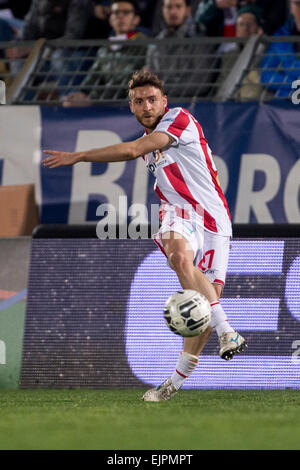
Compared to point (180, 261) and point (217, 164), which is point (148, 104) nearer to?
point (180, 261)

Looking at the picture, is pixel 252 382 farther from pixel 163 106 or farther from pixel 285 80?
pixel 285 80

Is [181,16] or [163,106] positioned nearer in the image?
[163,106]

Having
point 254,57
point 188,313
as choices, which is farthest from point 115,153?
point 254,57

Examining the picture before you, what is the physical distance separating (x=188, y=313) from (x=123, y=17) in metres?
6.38

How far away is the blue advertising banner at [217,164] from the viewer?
9742 mm

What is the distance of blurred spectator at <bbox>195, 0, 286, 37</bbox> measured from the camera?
472 inches

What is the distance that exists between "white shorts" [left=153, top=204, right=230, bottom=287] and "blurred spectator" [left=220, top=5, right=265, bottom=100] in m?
3.55

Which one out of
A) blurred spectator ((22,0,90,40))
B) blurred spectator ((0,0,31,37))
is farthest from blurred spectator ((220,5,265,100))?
blurred spectator ((0,0,31,37))

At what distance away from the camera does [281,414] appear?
5.45 meters

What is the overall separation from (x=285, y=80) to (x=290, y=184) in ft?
4.24

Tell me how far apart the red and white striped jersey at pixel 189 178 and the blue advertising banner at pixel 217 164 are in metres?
2.81

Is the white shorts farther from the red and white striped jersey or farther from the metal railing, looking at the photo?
the metal railing

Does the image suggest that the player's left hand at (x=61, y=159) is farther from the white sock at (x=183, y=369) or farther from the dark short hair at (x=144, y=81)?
the white sock at (x=183, y=369)

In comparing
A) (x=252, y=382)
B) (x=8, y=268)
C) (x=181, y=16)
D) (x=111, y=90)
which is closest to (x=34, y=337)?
(x=8, y=268)
